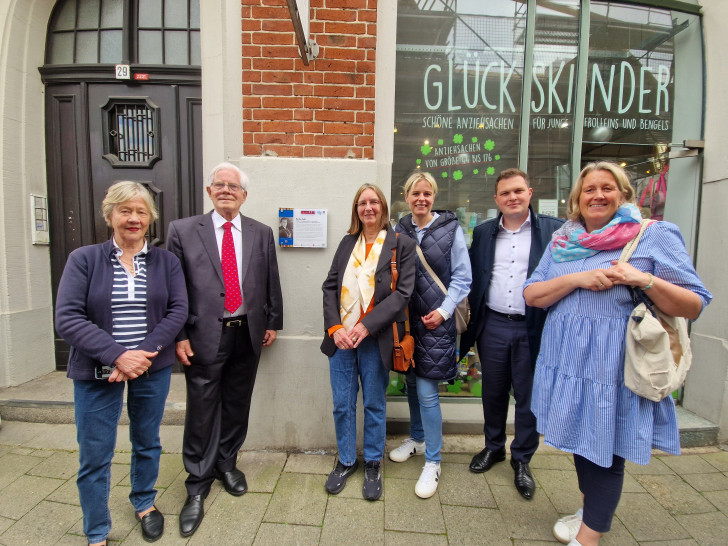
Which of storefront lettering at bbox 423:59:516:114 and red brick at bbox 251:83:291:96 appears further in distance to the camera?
storefront lettering at bbox 423:59:516:114

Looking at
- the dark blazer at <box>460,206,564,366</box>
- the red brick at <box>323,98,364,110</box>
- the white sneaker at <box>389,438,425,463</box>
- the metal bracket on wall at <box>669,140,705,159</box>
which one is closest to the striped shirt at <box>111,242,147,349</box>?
the red brick at <box>323,98,364,110</box>

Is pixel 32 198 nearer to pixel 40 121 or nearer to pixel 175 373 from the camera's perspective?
pixel 40 121

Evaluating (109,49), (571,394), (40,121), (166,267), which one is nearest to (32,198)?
(40,121)

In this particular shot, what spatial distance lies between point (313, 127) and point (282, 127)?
24 cm

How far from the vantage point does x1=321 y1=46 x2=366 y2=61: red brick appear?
2910mm

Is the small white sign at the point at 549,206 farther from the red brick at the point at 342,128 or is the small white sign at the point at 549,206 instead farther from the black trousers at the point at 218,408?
the black trousers at the point at 218,408

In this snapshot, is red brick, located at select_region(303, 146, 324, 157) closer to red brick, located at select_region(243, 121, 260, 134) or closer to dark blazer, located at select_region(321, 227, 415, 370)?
red brick, located at select_region(243, 121, 260, 134)

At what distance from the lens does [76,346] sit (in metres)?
1.87

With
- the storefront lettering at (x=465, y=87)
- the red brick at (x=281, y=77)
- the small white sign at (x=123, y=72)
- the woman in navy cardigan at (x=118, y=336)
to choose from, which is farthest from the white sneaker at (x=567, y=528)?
the small white sign at (x=123, y=72)

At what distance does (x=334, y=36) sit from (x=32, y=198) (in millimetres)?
3291

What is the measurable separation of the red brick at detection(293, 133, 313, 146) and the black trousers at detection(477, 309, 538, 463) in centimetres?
188

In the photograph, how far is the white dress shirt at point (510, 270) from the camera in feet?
8.41

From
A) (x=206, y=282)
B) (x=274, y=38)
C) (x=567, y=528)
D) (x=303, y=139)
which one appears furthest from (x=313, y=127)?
(x=567, y=528)

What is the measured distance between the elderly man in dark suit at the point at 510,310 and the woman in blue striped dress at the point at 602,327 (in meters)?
0.45
